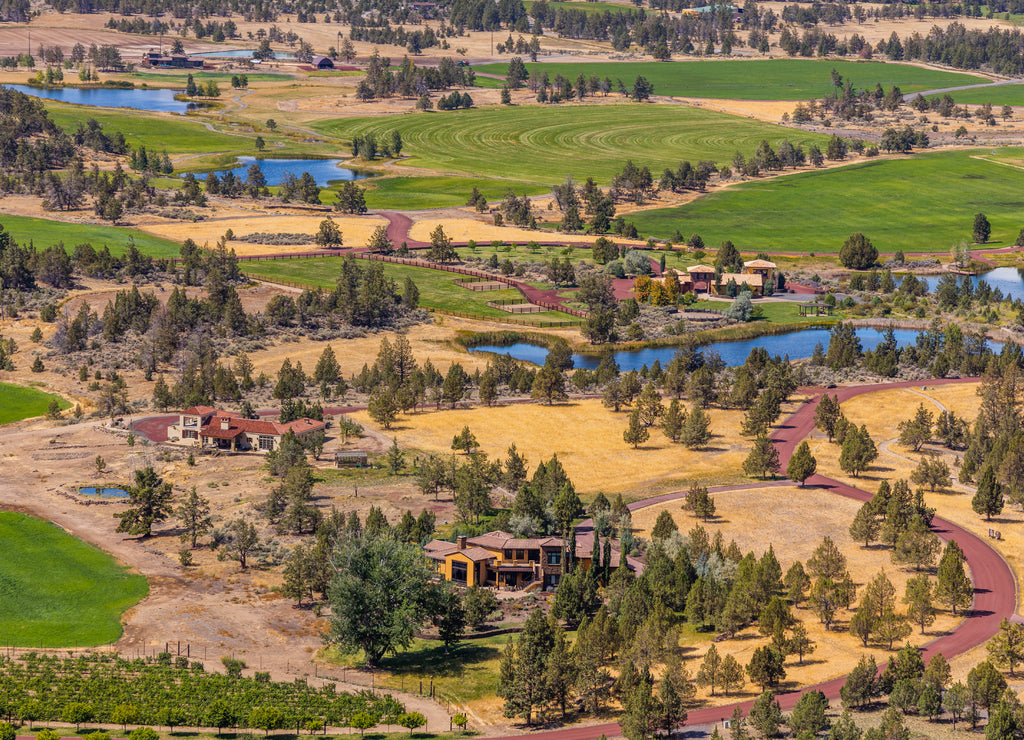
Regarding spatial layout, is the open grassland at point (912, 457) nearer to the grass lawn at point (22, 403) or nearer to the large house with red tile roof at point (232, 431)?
the large house with red tile roof at point (232, 431)

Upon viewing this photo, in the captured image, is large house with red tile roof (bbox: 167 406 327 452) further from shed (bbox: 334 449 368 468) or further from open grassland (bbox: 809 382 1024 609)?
open grassland (bbox: 809 382 1024 609)

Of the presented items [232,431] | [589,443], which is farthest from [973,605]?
[232,431]

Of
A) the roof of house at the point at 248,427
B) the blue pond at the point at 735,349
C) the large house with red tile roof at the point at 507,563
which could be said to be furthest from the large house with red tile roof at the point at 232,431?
the blue pond at the point at 735,349

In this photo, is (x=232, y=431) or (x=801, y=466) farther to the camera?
(x=232, y=431)

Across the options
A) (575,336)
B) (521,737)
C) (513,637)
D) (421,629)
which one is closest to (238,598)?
(421,629)

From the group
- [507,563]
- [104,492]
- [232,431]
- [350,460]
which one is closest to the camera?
[507,563]

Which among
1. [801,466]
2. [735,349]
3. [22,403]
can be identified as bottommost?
[735,349]

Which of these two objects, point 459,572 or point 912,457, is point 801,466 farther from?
point 459,572
